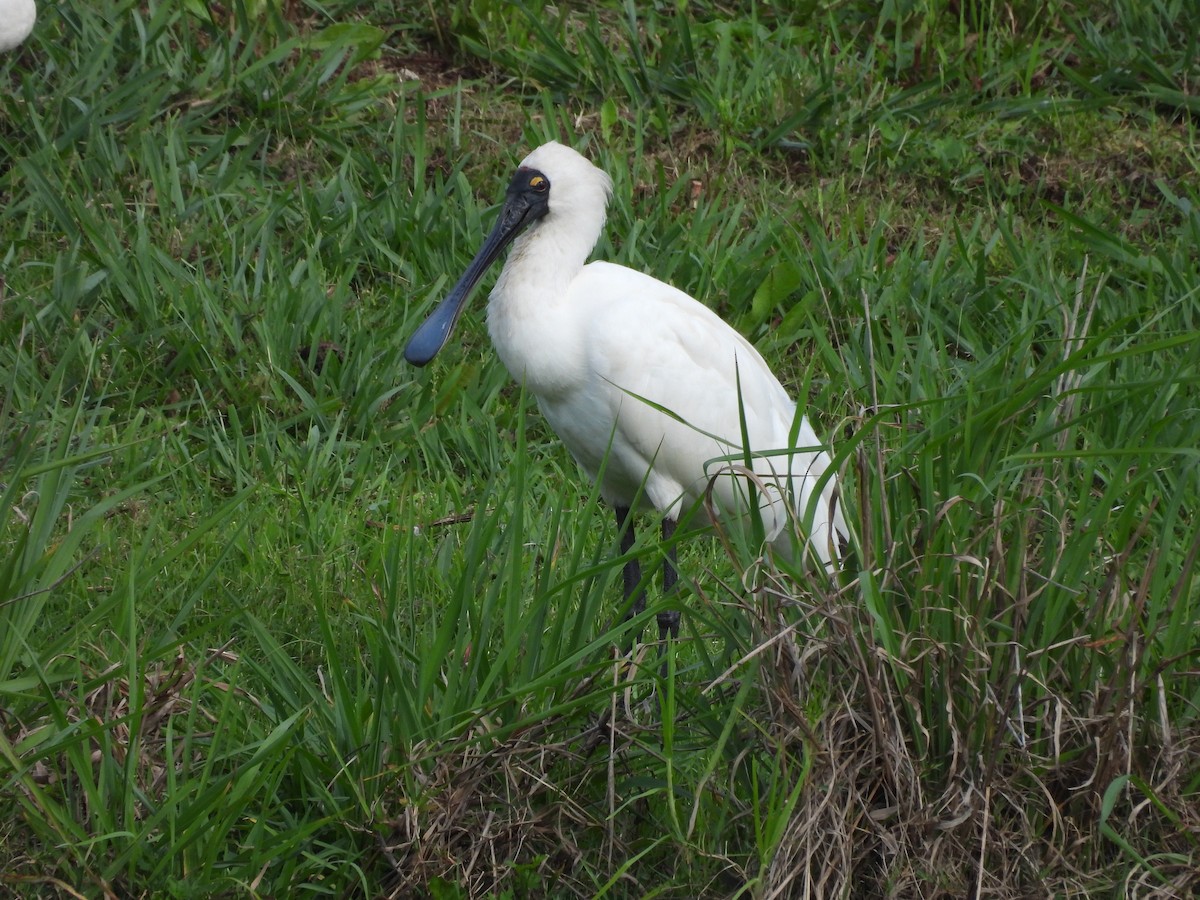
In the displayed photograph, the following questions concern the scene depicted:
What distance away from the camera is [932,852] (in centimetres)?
286

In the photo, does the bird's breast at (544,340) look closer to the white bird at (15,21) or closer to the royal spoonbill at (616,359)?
the royal spoonbill at (616,359)

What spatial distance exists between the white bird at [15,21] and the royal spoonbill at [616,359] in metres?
2.34

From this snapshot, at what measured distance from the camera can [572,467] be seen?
525cm

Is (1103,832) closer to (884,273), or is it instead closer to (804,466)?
(804,466)

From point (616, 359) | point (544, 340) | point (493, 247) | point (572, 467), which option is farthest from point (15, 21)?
point (616, 359)

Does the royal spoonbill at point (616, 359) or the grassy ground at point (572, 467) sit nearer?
the grassy ground at point (572, 467)

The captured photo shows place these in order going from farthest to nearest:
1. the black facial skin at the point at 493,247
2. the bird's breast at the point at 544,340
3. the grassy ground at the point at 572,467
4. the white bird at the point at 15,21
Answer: the white bird at the point at 15,21
the black facial skin at the point at 493,247
the bird's breast at the point at 544,340
the grassy ground at the point at 572,467

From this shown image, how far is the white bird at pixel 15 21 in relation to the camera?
229 inches

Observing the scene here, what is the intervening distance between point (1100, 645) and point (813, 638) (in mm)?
523

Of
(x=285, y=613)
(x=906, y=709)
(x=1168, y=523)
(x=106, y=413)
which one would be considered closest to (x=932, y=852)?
(x=906, y=709)

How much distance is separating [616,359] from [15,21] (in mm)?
3072

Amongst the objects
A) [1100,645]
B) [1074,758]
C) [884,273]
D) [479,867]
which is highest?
[1100,645]

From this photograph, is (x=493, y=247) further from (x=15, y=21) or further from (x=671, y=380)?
(x=15, y=21)

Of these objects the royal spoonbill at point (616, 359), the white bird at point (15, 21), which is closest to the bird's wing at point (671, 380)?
the royal spoonbill at point (616, 359)
